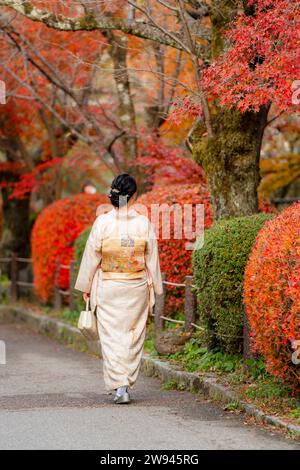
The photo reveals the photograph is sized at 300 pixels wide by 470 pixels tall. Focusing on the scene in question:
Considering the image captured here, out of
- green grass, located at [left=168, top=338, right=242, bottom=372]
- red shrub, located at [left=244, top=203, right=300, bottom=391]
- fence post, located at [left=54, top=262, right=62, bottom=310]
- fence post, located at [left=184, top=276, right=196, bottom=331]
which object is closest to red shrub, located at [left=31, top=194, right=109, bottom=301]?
fence post, located at [left=54, top=262, right=62, bottom=310]

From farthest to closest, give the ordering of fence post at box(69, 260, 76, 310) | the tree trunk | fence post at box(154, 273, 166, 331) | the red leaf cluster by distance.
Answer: fence post at box(69, 260, 76, 310), fence post at box(154, 273, 166, 331), the tree trunk, the red leaf cluster

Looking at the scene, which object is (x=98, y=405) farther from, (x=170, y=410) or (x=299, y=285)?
(x=299, y=285)

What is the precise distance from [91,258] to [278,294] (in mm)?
2060

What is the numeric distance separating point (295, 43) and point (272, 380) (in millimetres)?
3092

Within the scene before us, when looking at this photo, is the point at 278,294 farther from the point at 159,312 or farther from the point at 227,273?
the point at 159,312

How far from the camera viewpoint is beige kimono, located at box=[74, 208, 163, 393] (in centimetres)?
827

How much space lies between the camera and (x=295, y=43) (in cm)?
808

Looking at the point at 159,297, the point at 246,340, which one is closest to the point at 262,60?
the point at 246,340

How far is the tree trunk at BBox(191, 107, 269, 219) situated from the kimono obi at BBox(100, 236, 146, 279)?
2.39 metres

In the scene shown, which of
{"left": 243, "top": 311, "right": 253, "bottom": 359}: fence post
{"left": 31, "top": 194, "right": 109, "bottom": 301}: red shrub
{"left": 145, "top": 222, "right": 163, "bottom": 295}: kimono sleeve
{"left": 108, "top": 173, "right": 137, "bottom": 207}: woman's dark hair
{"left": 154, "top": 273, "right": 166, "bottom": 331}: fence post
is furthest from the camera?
{"left": 31, "top": 194, "right": 109, "bottom": 301}: red shrub

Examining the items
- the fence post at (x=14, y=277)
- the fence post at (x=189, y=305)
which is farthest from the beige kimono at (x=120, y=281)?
the fence post at (x=14, y=277)

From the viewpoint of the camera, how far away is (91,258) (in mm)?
8320

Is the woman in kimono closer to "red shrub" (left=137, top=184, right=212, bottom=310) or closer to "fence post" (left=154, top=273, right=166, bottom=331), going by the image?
"fence post" (left=154, top=273, right=166, bottom=331)
